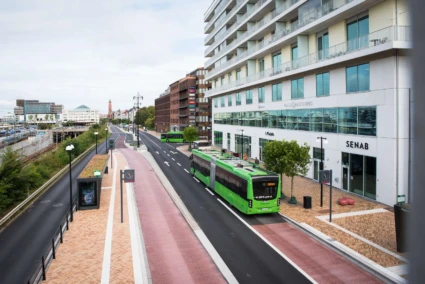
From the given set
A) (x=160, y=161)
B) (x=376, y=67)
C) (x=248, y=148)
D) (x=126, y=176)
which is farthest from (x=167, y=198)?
(x=248, y=148)

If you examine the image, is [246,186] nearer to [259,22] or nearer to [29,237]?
[29,237]

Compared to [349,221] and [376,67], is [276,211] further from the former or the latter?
[376,67]

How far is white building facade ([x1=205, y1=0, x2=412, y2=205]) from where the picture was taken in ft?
77.0

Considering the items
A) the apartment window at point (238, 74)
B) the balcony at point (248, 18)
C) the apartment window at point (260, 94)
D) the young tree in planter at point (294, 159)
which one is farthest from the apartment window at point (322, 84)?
the apartment window at point (238, 74)

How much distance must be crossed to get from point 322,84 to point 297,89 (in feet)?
15.6

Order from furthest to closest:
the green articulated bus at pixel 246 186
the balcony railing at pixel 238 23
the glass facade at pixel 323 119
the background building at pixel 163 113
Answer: the background building at pixel 163 113
the balcony railing at pixel 238 23
the glass facade at pixel 323 119
the green articulated bus at pixel 246 186

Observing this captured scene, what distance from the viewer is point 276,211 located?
22.0 m

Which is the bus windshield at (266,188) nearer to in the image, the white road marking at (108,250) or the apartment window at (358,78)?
the white road marking at (108,250)

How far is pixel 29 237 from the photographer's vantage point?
741 inches

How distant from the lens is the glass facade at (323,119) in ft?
84.9

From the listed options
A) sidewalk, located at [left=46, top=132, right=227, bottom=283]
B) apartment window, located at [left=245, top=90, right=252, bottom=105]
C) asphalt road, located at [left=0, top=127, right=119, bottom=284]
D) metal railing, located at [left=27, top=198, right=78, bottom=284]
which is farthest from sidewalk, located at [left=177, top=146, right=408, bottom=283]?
apartment window, located at [left=245, top=90, right=252, bottom=105]

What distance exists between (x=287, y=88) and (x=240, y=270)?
27409mm

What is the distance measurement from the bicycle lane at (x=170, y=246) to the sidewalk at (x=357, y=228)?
20.1ft

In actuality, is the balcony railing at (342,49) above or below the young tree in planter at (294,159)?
above
